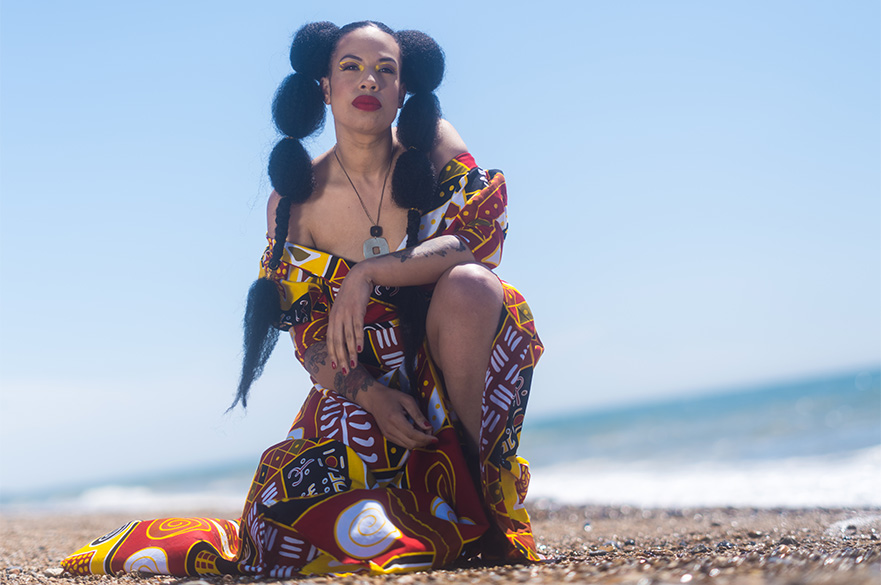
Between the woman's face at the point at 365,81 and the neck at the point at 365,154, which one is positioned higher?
the woman's face at the point at 365,81

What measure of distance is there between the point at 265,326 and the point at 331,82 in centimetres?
93

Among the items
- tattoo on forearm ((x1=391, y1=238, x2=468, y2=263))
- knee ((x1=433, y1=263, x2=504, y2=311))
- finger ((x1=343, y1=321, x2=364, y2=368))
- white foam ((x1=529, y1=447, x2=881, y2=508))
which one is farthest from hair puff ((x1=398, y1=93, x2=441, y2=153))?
white foam ((x1=529, y1=447, x2=881, y2=508))

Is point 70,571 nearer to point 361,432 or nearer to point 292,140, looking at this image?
point 361,432

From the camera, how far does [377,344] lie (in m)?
2.41

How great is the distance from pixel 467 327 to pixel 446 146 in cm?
80

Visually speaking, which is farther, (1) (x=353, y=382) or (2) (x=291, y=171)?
(2) (x=291, y=171)

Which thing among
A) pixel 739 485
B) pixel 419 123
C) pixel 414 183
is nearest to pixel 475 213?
pixel 414 183

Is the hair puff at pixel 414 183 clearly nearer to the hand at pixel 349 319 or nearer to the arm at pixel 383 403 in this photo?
the hand at pixel 349 319

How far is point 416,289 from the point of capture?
2430 millimetres

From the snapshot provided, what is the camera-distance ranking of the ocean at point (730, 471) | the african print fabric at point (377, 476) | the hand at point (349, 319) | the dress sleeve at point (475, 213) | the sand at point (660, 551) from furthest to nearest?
1. the ocean at point (730, 471)
2. the dress sleeve at point (475, 213)
3. the hand at point (349, 319)
4. the african print fabric at point (377, 476)
5. the sand at point (660, 551)

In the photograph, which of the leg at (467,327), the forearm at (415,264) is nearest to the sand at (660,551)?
the leg at (467,327)

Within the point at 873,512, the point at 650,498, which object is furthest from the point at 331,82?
the point at 650,498

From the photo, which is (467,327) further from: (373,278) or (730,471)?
(730,471)

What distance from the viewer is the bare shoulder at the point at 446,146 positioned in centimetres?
259
